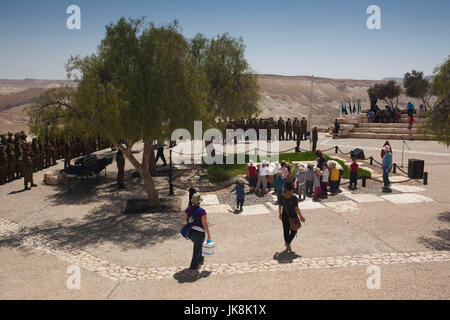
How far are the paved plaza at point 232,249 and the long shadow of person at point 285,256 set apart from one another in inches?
0.8

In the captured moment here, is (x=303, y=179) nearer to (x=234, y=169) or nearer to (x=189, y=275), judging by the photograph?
(x=234, y=169)

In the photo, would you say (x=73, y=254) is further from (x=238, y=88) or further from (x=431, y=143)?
(x=431, y=143)

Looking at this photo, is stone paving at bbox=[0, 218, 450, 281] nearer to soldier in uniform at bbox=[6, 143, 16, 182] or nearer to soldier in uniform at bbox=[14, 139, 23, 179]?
soldier in uniform at bbox=[6, 143, 16, 182]

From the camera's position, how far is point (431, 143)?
87.8 feet

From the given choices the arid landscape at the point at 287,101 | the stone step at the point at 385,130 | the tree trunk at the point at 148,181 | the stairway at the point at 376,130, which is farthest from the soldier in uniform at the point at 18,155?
the arid landscape at the point at 287,101

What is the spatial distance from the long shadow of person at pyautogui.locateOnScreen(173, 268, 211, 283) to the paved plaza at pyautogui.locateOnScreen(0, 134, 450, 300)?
19mm

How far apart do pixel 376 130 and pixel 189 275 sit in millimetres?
28951

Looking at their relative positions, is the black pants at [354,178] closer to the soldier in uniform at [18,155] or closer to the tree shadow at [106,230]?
the tree shadow at [106,230]

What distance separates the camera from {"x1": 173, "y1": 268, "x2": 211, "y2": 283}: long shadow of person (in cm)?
676

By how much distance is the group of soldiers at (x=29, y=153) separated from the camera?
548 inches

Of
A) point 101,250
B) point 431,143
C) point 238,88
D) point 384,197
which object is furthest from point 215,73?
point 431,143

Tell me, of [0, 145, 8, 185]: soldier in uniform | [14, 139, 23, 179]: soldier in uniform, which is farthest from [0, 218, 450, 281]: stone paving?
[14, 139, 23, 179]: soldier in uniform

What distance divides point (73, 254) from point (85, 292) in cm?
195

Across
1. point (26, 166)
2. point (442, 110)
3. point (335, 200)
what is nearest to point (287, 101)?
point (335, 200)
